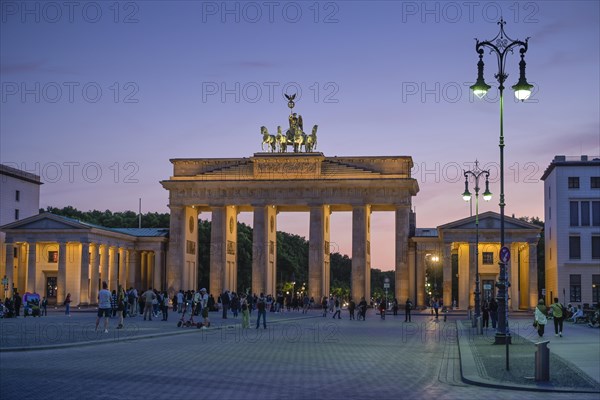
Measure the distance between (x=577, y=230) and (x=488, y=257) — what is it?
31.2ft

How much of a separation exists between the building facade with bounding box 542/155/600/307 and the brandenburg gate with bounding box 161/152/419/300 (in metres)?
15.5

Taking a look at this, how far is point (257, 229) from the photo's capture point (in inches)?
3903

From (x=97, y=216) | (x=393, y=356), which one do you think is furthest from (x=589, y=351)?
(x=97, y=216)

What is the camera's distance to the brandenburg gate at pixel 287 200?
9712 centimetres

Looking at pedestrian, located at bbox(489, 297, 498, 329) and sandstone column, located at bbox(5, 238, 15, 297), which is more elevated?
sandstone column, located at bbox(5, 238, 15, 297)

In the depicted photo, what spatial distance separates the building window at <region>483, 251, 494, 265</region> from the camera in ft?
316

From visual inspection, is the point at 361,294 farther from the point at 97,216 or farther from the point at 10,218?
the point at 97,216

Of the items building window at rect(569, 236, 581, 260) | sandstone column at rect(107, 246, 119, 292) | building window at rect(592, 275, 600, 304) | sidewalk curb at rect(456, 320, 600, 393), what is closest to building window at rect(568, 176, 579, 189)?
building window at rect(569, 236, 581, 260)

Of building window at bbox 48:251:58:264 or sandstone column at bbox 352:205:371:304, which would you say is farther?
building window at bbox 48:251:58:264

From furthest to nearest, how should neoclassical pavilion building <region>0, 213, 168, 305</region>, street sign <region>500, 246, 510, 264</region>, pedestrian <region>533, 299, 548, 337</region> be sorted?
neoclassical pavilion building <region>0, 213, 168, 305</region>
pedestrian <region>533, 299, 548, 337</region>
street sign <region>500, 246, 510, 264</region>

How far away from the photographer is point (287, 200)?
98.9m

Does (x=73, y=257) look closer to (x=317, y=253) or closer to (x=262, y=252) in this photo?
(x=262, y=252)

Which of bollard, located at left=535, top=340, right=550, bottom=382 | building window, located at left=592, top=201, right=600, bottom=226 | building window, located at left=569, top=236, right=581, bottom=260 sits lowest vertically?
bollard, located at left=535, top=340, right=550, bottom=382

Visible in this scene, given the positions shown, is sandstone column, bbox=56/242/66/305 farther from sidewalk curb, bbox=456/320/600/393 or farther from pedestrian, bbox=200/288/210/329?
sidewalk curb, bbox=456/320/600/393
